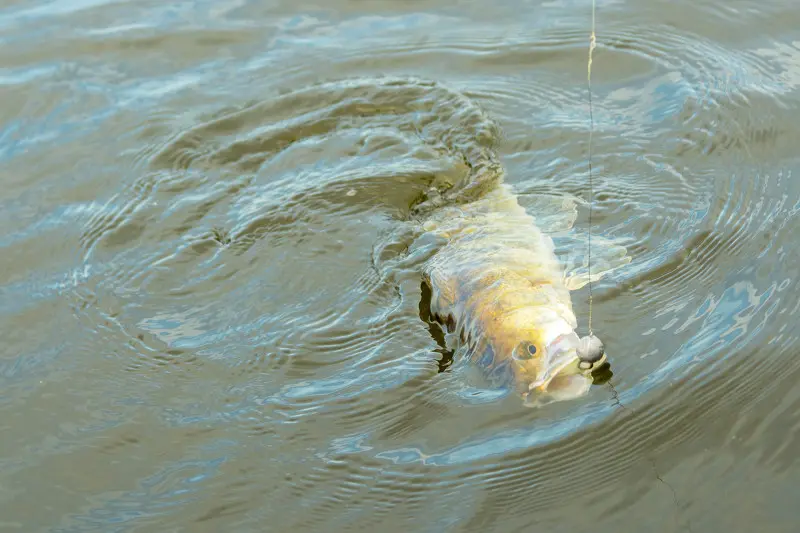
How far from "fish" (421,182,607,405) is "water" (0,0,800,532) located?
0.14 metres

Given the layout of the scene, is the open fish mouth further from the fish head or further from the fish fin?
the fish fin

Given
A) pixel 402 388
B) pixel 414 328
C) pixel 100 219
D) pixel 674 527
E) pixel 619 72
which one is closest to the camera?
pixel 674 527

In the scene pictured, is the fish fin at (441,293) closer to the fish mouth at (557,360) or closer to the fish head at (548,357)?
the fish head at (548,357)

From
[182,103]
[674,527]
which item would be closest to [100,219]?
[182,103]

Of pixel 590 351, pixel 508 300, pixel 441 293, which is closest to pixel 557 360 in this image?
pixel 590 351

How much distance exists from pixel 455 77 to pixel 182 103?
2151 mm

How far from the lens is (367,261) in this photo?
564 cm

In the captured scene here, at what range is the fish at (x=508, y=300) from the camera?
13.9 feet

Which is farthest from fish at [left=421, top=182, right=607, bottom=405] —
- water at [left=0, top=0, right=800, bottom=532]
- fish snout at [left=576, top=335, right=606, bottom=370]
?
water at [left=0, top=0, right=800, bottom=532]

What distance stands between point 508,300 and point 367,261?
52.2 inches

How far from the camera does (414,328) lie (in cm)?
499

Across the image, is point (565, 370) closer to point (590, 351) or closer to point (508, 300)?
point (590, 351)

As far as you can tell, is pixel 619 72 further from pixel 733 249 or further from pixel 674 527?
pixel 674 527

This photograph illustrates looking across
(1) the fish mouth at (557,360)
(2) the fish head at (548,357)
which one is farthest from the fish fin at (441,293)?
(1) the fish mouth at (557,360)
